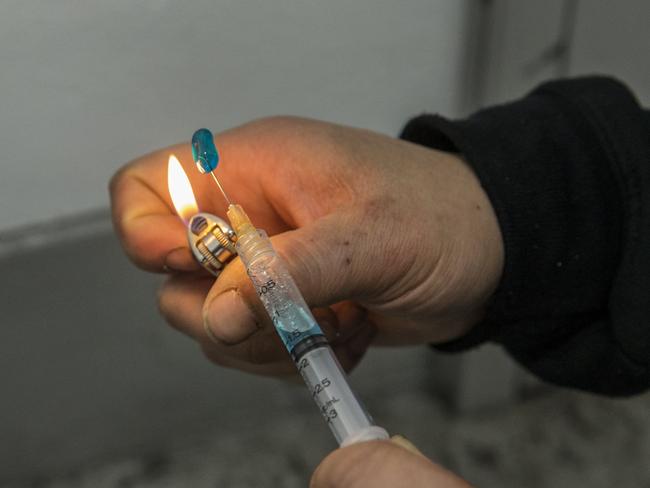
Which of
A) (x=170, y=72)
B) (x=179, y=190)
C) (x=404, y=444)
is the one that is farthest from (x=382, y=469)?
(x=170, y=72)

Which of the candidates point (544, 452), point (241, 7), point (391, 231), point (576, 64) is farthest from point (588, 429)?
point (241, 7)

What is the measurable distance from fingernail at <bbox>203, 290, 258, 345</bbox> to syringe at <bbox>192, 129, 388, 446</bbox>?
0.01 metres

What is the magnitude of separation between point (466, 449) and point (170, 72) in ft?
2.05

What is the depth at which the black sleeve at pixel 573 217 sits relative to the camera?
551mm

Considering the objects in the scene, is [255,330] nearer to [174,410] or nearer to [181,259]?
[181,259]

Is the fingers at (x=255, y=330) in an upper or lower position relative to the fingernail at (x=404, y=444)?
lower

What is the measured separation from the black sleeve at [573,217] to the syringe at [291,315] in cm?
20

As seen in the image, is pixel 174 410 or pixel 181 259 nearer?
pixel 181 259

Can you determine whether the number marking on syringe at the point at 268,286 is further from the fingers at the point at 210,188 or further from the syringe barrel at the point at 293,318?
the fingers at the point at 210,188

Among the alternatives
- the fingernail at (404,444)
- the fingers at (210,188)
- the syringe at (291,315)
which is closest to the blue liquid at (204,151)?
the syringe at (291,315)

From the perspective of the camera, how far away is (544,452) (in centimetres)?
94

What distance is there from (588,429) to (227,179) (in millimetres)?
666

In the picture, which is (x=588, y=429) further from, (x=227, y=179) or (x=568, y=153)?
(x=227, y=179)

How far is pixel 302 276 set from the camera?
1.48ft
